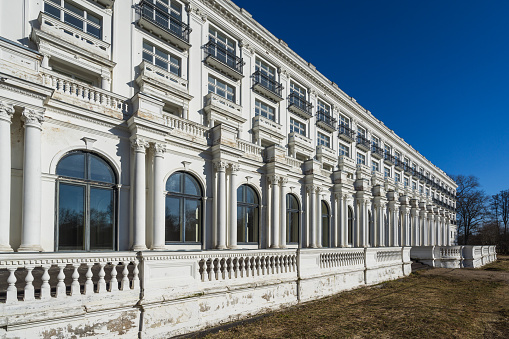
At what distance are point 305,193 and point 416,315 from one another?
1131 cm

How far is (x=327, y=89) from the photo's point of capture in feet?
94.5

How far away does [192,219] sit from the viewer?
14.4 metres

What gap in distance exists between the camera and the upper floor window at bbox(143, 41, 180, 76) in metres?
15.5

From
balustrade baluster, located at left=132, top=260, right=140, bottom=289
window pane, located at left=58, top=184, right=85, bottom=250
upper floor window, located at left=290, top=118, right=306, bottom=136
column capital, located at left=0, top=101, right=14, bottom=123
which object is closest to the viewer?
balustrade baluster, located at left=132, top=260, right=140, bottom=289

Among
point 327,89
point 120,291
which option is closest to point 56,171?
point 120,291

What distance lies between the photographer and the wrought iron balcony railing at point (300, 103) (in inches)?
956

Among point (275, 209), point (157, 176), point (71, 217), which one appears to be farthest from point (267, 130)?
point (71, 217)

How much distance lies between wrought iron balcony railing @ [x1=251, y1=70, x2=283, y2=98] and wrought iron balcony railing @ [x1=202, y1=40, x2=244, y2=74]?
54.6 inches

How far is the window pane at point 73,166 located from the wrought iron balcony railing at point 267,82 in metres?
13.2

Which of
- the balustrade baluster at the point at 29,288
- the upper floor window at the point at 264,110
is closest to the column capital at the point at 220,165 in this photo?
the upper floor window at the point at 264,110

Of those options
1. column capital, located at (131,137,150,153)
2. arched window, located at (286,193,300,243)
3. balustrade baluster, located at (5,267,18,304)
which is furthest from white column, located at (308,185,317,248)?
balustrade baluster, located at (5,267,18,304)

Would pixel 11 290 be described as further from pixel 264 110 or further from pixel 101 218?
pixel 264 110

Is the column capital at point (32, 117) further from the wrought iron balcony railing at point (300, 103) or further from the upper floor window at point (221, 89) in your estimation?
the wrought iron balcony railing at point (300, 103)

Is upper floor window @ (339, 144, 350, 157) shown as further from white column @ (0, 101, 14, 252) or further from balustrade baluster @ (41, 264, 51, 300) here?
balustrade baluster @ (41, 264, 51, 300)
